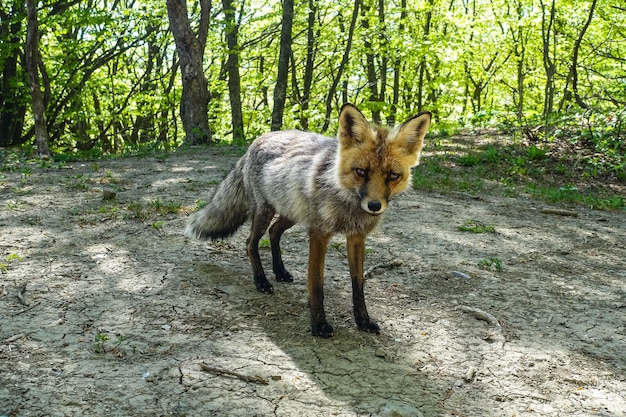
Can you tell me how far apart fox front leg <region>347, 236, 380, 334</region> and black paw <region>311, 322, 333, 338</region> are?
0.31m

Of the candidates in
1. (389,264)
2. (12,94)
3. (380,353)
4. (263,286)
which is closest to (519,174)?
(389,264)

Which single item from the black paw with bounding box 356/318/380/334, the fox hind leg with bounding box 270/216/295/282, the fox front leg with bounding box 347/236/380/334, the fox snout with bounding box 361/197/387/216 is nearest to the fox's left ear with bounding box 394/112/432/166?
the fox snout with bounding box 361/197/387/216

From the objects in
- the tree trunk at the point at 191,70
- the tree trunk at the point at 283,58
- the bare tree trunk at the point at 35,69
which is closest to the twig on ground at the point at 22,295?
the bare tree trunk at the point at 35,69

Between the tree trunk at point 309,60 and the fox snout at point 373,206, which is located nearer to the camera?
the fox snout at point 373,206

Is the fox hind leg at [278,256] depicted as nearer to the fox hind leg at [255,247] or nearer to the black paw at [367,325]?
the fox hind leg at [255,247]

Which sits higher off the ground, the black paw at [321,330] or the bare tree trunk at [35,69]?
the bare tree trunk at [35,69]

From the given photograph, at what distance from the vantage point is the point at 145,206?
730cm

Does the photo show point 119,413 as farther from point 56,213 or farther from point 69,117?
point 69,117

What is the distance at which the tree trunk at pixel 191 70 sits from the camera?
1195 cm

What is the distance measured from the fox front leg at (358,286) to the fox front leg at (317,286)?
10.9 inches

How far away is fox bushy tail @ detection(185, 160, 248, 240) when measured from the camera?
17.9 feet

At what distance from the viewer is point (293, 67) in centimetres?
2103

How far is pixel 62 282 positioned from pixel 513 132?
11380mm

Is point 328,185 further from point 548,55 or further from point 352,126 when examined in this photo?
point 548,55
